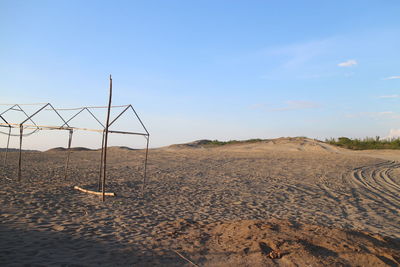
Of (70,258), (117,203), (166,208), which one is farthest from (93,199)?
(70,258)

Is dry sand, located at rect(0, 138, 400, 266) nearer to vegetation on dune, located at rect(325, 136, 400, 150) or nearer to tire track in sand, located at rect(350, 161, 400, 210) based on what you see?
tire track in sand, located at rect(350, 161, 400, 210)

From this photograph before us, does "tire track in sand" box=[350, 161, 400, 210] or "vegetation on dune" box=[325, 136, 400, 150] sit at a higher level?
"vegetation on dune" box=[325, 136, 400, 150]

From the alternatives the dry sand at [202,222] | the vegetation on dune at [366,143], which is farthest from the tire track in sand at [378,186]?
the vegetation on dune at [366,143]

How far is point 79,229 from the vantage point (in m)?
5.75

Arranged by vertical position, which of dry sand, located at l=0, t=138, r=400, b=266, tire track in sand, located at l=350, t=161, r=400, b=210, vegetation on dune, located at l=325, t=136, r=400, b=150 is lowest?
dry sand, located at l=0, t=138, r=400, b=266

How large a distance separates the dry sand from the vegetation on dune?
19.2 m

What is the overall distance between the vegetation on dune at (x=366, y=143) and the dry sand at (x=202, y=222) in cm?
1920

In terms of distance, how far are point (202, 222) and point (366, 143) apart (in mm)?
30860

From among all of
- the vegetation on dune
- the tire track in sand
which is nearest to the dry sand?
the tire track in sand

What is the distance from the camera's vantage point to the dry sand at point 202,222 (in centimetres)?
461

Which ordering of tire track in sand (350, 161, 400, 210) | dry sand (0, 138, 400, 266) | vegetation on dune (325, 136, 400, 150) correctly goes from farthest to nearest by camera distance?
vegetation on dune (325, 136, 400, 150) → tire track in sand (350, 161, 400, 210) → dry sand (0, 138, 400, 266)

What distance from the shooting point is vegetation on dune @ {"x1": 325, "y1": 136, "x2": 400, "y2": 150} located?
98.9ft

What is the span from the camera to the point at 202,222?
6625 millimetres

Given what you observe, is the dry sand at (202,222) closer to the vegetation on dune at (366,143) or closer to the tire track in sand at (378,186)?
the tire track in sand at (378,186)
